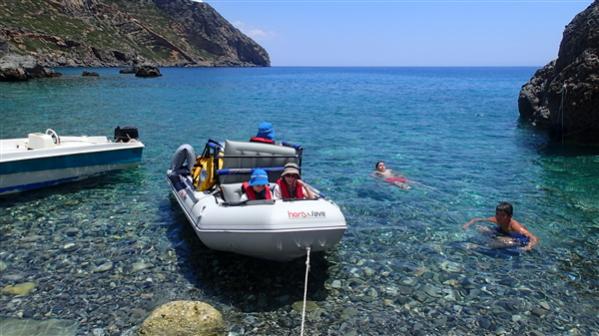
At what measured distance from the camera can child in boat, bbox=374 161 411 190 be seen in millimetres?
14045

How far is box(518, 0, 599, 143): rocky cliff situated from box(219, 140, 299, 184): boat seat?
1586 centimetres

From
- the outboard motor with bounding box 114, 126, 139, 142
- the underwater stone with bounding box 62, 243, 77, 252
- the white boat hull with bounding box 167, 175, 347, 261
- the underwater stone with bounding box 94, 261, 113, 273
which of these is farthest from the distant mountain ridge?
the white boat hull with bounding box 167, 175, 347, 261

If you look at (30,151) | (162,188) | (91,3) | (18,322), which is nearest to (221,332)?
(18,322)

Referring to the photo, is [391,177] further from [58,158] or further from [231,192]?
[58,158]

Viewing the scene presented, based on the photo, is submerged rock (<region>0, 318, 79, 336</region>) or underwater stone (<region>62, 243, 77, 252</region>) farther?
underwater stone (<region>62, 243, 77, 252</region>)

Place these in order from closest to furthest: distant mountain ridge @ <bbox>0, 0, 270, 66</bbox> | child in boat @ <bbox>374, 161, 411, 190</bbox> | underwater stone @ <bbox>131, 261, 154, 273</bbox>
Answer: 1. underwater stone @ <bbox>131, 261, 154, 273</bbox>
2. child in boat @ <bbox>374, 161, 411, 190</bbox>
3. distant mountain ridge @ <bbox>0, 0, 270, 66</bbox>

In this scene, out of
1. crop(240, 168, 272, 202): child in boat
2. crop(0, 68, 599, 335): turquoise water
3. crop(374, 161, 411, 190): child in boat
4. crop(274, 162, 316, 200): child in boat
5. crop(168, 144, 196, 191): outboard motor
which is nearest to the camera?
crop(0, 68, 599, 335): turquoise water

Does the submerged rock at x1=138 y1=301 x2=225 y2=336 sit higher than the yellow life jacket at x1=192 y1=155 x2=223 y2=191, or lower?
lower

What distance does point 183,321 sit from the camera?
20.5 feet

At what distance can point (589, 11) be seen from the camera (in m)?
21.7

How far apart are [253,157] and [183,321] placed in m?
4.02

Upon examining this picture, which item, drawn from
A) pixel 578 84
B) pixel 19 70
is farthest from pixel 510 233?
pixel 19 70

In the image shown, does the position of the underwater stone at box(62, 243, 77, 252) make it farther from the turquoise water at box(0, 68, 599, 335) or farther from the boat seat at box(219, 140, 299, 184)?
the boat seat at box(219, 140, 299, 184)

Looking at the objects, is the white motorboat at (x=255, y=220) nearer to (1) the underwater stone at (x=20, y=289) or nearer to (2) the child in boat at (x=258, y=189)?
(2) the child in boat at (x=258, y=189)
